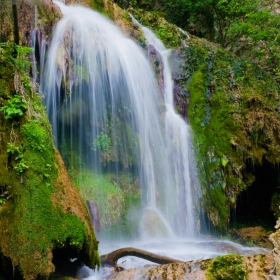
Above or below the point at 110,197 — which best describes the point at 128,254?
below

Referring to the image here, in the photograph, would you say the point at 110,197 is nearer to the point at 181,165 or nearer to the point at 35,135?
the point at 181,165

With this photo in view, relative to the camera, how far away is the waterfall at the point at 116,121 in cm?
719

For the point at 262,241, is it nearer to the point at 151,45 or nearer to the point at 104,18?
the point at 151,45

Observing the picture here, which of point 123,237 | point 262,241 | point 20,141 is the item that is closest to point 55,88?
point 20,141

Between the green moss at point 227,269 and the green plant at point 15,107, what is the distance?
10.0 feet

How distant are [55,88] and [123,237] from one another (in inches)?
139

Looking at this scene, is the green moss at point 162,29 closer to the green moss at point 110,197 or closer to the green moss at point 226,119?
the green moss at point 226,119

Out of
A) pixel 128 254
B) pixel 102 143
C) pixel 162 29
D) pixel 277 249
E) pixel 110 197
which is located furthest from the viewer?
pixel 162 29

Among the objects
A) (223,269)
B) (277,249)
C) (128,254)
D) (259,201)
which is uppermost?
(277,249)

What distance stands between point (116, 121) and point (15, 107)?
12.2ft

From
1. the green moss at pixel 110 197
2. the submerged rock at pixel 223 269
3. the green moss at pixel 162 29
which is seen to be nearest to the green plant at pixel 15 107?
the submerged rock at pixel 223 269

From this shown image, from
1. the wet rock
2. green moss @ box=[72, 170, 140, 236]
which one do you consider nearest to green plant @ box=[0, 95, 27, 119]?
green moss @ box=[72, 170, 140, 236]

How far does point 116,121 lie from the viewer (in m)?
7.91

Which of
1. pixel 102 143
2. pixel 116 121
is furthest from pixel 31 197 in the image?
pixel 116 121
